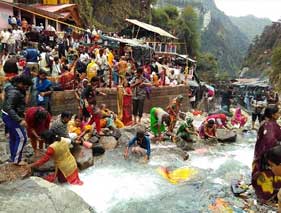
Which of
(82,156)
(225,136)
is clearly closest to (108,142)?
(82,156)

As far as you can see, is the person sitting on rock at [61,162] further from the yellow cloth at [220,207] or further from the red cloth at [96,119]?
the red cloth at [96,119]

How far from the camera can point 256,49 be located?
67.2m

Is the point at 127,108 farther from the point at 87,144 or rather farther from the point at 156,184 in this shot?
the point at 156,184

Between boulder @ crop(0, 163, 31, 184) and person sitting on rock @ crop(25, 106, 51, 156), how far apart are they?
892 mm

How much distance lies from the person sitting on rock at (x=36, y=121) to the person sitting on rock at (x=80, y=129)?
124 centimetres

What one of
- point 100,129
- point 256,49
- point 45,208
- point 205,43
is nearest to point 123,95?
point 100,129

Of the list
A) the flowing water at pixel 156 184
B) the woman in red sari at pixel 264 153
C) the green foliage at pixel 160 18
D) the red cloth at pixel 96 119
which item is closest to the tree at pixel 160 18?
the green foliage at pixel 160 18

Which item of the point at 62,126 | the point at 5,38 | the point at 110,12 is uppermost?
the point at 110,12

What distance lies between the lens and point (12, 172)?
6324 mm

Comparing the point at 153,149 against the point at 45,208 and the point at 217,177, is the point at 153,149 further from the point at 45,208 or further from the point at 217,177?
the point at 45,208

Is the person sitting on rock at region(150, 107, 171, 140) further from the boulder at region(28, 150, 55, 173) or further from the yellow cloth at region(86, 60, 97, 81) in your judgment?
the boulder at region(28, 150, 55, 173)

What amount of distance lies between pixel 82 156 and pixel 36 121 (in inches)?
49.1

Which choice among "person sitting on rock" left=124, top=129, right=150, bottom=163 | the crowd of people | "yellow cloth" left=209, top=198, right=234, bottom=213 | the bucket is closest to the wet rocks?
the crowd of people

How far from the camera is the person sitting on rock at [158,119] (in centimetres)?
1098
